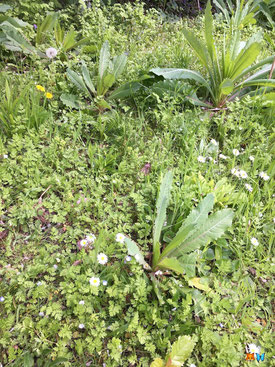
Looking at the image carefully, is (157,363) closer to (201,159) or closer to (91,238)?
(91,238)

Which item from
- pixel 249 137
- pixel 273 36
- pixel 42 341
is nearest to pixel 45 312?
pixel 42 341

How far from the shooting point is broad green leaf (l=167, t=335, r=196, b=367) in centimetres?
132

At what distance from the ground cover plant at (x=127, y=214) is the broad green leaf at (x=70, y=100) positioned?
19 mm

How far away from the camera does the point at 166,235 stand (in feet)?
5.74

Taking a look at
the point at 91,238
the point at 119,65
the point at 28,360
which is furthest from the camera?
the point at 119,65

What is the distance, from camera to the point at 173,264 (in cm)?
145

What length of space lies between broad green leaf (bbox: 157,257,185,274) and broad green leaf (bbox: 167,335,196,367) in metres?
0.32

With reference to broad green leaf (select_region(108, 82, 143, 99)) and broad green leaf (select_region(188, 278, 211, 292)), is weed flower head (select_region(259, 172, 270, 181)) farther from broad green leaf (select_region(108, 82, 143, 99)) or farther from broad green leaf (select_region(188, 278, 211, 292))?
broad green leaf (select_region(108, 82, 143, 99))

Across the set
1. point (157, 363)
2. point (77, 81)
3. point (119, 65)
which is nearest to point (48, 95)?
point (77, 81)

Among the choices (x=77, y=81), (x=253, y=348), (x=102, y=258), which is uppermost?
(x=77, y=81)

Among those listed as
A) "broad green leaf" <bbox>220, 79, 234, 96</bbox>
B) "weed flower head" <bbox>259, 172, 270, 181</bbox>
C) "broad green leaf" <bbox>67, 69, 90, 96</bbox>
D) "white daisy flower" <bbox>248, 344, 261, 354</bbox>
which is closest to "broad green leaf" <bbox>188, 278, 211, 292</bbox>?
"white daisy flower" <bbox>248, 344, 261, 354</bbox>

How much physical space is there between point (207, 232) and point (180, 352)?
606 mm

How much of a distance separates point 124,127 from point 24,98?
2.64 feet

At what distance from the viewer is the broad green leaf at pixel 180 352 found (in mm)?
1320
